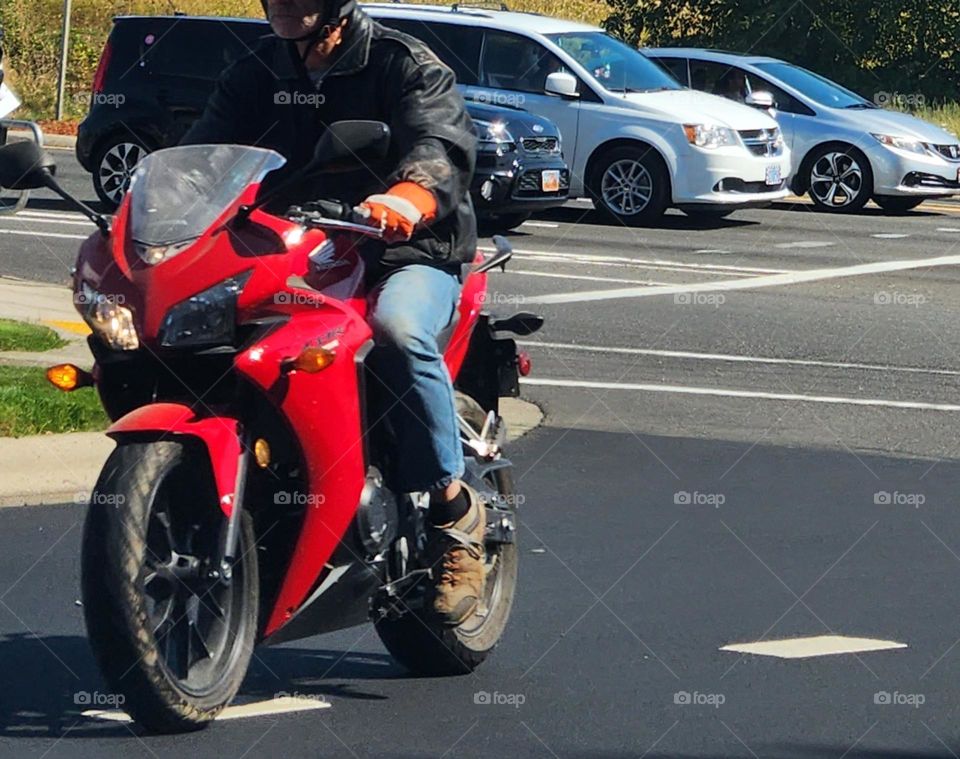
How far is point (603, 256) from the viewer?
57.5 ft

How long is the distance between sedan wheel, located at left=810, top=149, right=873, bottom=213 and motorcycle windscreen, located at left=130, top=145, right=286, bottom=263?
59.4 feet

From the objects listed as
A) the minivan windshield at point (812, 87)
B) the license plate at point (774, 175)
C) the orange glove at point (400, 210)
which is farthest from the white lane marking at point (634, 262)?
the orange glove at point (400, 210)

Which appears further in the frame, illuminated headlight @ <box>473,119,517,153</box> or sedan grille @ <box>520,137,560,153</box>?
sedan grille @ <box>520,137,560,153</box>

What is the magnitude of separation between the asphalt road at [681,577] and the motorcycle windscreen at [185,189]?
1.25m

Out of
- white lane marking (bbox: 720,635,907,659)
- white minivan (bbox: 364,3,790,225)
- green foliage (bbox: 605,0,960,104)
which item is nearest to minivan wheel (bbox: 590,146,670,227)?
white minivan (bbox: 364,3,790,225)

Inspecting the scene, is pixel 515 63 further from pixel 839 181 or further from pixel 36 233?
pixel 36 233

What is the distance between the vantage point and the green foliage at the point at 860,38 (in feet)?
110

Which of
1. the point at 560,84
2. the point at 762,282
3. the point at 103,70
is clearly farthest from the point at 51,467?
the point at 103,70

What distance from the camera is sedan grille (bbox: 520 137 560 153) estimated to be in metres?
18.6

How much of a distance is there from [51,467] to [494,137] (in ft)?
34.7

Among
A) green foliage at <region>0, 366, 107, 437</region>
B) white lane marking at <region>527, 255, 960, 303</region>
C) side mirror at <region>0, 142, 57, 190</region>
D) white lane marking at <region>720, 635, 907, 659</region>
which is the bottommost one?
white lane marking at <region>527, 255, 960, 303</region>

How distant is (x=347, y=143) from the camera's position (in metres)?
4.65

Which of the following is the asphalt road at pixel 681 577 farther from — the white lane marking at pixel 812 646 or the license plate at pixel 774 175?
the license plate at pixel 774 175

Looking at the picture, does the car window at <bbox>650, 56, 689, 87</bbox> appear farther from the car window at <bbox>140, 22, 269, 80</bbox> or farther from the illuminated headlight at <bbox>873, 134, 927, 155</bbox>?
the car window at <bbox>140, 22, 269, 80</bbox>
